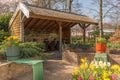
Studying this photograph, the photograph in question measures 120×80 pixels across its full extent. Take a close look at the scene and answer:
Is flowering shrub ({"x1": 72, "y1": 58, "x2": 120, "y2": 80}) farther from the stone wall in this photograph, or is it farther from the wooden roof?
the wooden roof

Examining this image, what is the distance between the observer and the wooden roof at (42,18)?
29.9 ft

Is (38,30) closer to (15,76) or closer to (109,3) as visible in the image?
(15,76)

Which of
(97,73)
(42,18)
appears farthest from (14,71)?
(97,73)

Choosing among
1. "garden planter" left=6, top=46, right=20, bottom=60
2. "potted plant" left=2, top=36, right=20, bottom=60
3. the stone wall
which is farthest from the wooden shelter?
the stone wall

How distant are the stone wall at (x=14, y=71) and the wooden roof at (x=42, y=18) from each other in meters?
2.96

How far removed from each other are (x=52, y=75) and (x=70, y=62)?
2.76m

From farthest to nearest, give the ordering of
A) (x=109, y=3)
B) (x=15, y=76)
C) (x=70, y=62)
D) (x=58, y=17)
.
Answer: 1. (x=109, y=3)
2. (x=58, y=17)
3. (x=70, y=62)
4. (x=15, y=76)

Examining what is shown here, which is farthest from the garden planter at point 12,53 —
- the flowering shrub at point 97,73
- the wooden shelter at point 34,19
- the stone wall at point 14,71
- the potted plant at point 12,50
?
the flowering shrub at point 97,73

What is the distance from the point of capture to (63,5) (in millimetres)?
22891

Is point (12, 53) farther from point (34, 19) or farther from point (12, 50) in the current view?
point (34, 19)

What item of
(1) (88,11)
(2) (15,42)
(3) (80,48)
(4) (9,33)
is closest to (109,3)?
(1) (88,11)

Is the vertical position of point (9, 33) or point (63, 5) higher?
point (63, 5)

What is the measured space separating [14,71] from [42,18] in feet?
13.1

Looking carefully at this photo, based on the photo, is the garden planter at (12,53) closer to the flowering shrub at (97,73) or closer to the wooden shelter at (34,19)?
the wooden shelter at (34,19)
